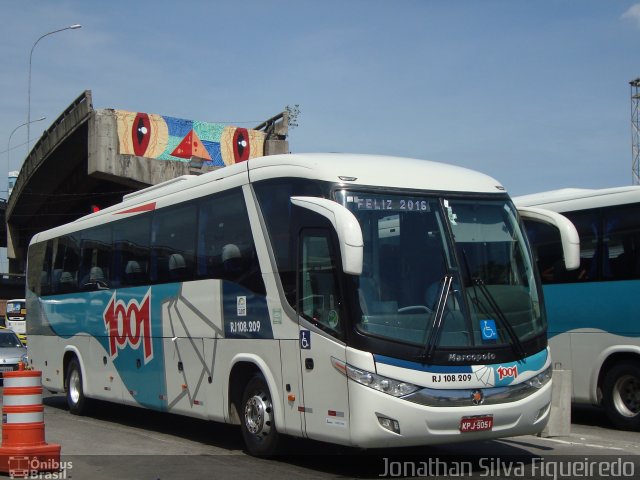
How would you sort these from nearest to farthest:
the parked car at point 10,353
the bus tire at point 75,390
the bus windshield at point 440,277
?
the bus windshield at point 440,277 < the bus tire at point 75,390 < the parked car at point 10,353

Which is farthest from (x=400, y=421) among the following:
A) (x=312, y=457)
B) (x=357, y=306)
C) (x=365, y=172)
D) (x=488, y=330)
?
(x=365, y=172)

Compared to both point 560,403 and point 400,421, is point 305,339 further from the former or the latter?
point 560,403

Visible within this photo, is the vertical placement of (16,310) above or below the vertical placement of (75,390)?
above

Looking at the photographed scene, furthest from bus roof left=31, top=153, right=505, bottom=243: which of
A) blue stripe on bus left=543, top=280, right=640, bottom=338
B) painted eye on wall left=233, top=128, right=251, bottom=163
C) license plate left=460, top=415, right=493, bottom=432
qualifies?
painted eye on wall left=233, top=128, right=251, bottom=163

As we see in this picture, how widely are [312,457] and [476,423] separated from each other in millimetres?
2405

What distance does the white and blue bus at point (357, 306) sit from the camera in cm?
855

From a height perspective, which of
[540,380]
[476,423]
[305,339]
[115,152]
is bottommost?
[476,423]

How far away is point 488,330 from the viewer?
8.95 meters

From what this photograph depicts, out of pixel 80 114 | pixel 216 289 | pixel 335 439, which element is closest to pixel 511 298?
pixel 335 439

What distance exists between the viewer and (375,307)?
28.6ft

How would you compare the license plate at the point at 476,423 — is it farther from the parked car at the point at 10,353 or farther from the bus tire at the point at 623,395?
the parked car at the point at 10,353

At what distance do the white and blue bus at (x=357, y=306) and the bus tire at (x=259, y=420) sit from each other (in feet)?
0.08

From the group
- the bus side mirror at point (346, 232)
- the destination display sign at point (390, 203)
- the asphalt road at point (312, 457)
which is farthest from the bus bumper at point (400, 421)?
the destination display sign at point (390, 203)

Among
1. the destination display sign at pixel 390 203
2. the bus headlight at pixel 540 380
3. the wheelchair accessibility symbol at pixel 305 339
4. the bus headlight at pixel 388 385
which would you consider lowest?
the bus headlight at pixel 540 380
